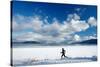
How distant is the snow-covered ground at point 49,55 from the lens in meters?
2.09

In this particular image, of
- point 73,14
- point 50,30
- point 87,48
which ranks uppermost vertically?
point 73,14

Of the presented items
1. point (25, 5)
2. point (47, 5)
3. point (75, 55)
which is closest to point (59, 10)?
point (47, 5)

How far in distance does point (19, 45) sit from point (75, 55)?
619 mm

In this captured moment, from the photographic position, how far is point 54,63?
2.20 metres

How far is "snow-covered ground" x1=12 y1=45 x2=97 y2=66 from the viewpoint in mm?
2088

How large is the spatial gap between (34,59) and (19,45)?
0.21 m

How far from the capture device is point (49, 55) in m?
2.19
